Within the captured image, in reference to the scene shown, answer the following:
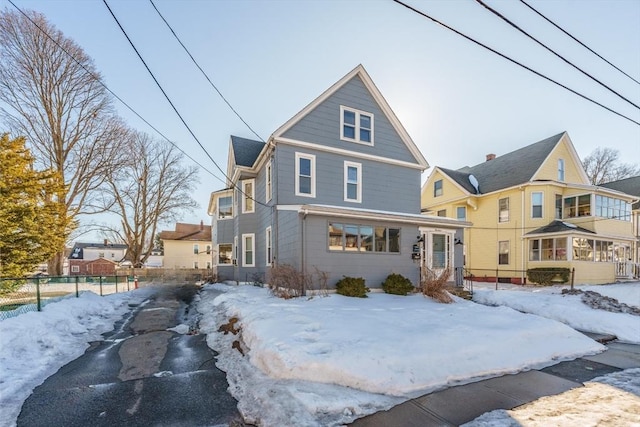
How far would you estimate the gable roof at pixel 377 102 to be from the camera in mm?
13391

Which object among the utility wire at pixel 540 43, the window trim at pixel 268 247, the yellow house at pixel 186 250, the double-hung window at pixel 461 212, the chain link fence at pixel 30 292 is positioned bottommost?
the yellow house at pixel 186 250

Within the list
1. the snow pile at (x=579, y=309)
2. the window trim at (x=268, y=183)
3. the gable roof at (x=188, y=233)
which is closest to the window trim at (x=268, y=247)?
the window trim at (x=268, y=183)

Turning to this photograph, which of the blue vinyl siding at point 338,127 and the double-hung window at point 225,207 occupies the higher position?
the blue vinyl siding at point 338,127

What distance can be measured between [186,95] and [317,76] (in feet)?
14.1

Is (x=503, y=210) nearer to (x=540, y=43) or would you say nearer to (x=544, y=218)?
(x=544, y=218)

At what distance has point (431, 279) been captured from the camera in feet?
38.3

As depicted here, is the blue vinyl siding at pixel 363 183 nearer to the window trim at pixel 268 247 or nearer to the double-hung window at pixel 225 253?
the window trim at pixel 268 247

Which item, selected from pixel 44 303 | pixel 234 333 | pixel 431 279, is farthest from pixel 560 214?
pixel 44 303

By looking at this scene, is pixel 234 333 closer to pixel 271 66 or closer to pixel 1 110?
pixel 271 66

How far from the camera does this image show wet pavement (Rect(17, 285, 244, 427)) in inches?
143

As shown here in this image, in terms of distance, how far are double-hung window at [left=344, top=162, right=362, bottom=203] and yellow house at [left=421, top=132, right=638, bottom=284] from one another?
9.85 meters

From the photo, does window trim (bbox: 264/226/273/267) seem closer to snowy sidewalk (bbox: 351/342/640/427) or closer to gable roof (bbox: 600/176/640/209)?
snowy sidewalk (bbox: 351/342/640/427)

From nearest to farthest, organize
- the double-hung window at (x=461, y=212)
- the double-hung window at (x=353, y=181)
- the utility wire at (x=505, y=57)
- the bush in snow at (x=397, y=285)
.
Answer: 1. the utility wire at (x=505, y=57)
2. the bush in snow at (x=397, y=285)
3. the double-hung window at (x=353, y=181)
4. the double-hung window at (x=461, y=212)

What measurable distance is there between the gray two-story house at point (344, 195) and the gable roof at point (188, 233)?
92.5 ft
